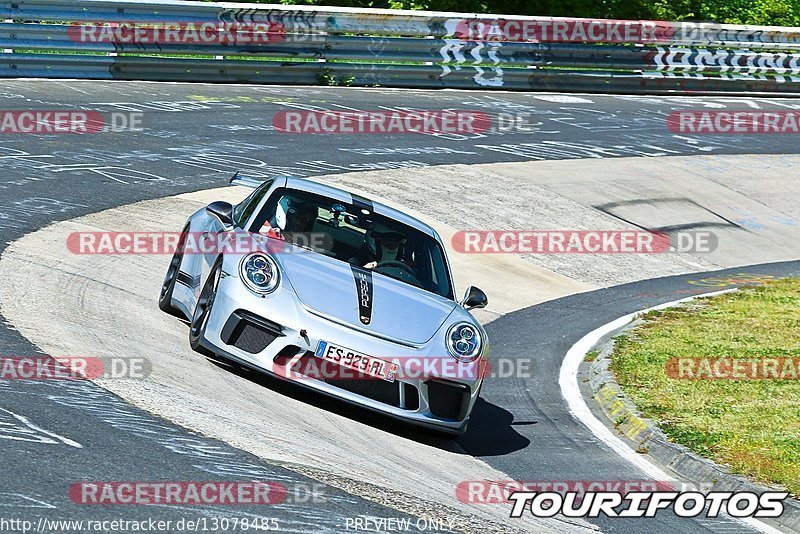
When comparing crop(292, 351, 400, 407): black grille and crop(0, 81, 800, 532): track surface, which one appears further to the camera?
crop(292, 351, 400, 407): black grille

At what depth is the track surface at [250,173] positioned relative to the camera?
18.6 ft

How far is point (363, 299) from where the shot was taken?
25.7 ft

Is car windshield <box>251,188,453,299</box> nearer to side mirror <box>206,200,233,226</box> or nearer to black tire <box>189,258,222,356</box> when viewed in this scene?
side mirror <box>206,200,233,226</box>

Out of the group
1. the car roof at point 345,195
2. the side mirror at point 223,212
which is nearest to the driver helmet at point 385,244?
the car roof at point 345,195

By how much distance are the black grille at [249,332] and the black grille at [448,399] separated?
105 cm

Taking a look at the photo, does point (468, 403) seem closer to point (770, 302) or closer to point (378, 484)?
point (378, 484)

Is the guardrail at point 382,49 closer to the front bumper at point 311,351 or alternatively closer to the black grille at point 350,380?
the front bumper at point 311,351

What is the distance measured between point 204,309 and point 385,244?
1.53 m

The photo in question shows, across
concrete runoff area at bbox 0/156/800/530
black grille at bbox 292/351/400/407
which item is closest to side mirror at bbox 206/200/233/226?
concrete runoff area at bbox 0/156/800/530

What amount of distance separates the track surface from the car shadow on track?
0.17ft

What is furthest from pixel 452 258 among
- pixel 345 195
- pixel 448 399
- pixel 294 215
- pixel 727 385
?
pixel 448 399

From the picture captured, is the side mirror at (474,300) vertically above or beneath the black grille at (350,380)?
above

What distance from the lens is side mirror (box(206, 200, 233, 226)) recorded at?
29.1ft

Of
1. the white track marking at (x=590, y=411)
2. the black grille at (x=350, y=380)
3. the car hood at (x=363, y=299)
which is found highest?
the car hood at (x=363, y=299)
